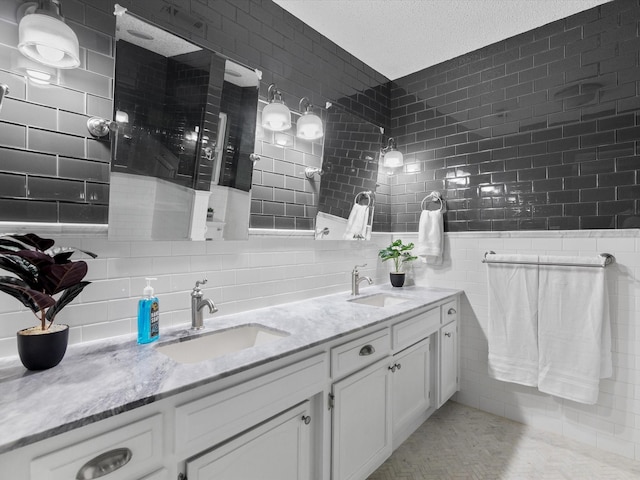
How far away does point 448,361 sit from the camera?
8.45 ft

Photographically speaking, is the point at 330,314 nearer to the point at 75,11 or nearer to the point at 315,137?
the point at 315,137

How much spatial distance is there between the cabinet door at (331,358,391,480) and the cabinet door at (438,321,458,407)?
0.77 m

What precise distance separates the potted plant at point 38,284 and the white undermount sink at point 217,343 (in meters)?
0.39

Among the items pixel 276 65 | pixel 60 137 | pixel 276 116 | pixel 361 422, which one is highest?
pixel 276 65

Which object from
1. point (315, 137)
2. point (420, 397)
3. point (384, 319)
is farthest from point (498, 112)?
point (420, 397)

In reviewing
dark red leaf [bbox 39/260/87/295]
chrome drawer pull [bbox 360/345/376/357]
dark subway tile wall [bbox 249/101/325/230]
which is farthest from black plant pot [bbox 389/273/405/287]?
dark red leaf [bbox 39/260/87/295]

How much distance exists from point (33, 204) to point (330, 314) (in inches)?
55.6

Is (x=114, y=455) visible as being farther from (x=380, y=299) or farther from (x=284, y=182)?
(x=380, y=299)

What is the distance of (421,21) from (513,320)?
89.1 inches

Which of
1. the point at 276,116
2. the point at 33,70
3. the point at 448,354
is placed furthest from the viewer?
the point at 448,354

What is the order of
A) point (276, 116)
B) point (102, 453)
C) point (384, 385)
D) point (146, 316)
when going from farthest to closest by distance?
point (276, 116) < point (384, 385) < point (146, 316) < point (102, 453)

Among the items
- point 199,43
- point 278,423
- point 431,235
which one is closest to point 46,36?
point 199,43

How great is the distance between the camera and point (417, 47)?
2713 millimetres

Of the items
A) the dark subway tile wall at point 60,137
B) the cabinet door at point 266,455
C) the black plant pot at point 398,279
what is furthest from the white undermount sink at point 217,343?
the black plant pot at point 398,279
